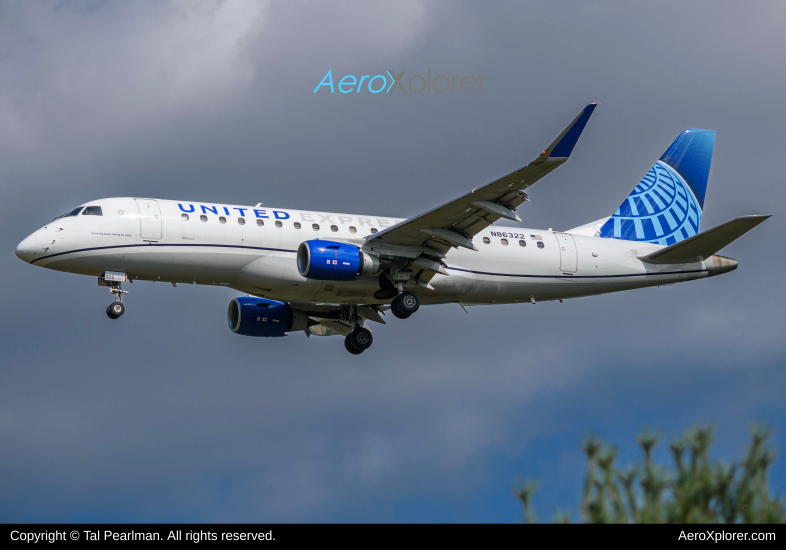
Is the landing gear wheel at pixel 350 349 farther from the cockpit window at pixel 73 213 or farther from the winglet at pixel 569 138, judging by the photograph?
the winglet at pixel 569 138

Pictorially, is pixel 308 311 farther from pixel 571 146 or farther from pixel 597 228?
pixel 571 146

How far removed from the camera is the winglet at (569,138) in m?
27.3

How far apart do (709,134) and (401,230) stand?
21.8 m

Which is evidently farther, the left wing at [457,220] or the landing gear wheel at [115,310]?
the landing gear wheel at [115,310]

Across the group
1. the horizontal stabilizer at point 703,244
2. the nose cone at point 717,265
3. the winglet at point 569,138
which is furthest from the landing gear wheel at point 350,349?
the nose cone at point 717,265

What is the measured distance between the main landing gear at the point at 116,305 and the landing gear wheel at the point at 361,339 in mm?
10439

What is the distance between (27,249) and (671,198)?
29.6 meters

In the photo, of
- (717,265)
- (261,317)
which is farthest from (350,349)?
(717,265)

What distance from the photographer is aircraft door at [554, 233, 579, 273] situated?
37469 mm

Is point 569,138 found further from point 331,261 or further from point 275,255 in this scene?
point 275,255

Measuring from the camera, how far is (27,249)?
1258 inches

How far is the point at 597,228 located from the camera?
4128 cm

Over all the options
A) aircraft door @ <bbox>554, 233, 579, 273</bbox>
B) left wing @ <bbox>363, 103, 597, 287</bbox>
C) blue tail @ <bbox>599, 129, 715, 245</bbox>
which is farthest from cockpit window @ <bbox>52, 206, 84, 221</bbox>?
blue tail @ <bbox>599, 129, 715, 245</bbox>
